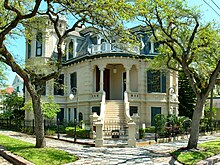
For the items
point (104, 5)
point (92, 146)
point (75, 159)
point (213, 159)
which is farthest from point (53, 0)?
point (213, 159)

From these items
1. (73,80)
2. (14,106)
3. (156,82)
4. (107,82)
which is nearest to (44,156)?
(156,82)

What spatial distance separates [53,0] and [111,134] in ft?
32.7

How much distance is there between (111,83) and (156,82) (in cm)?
483

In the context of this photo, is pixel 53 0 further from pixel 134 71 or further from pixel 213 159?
pixel 134 71

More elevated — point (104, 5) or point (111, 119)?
point (104, 5)

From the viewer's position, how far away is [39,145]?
43.1 ft

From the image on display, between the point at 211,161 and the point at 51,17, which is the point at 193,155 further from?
the point at 51,17

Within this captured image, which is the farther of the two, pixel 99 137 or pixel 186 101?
pixel 186 101

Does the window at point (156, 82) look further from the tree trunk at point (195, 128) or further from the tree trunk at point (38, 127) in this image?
the tree trunk at point (38, 127)

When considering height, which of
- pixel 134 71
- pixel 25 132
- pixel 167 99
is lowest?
pixel 25 132

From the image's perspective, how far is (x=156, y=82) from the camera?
27891 mm

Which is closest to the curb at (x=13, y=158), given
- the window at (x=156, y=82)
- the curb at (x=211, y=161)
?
the curb at (x=211, y=161)

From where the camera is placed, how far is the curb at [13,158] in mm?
10332

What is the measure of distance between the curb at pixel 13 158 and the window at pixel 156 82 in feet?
57.4
